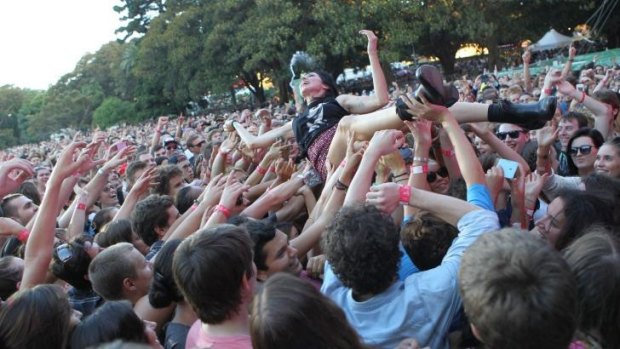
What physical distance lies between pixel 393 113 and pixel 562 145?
237cm

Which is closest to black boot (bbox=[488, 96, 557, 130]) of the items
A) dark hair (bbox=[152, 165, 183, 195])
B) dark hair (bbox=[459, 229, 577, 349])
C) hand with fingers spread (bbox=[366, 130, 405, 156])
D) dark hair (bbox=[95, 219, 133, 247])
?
hand with fingers spread (bbox=[366, 130, 405, 156])

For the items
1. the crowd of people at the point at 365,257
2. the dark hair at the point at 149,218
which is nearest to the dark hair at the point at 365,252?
the crowd of people at the point at 365,257

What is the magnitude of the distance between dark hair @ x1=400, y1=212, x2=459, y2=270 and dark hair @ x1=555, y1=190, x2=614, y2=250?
0.55 m

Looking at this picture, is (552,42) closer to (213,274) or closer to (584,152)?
(584,152)

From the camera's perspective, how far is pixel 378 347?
2.08 metres

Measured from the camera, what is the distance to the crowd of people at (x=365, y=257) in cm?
163

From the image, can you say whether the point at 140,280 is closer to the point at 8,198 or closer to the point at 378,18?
the point at 8,198

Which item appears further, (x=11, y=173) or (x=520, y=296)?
(x=11, y=173)

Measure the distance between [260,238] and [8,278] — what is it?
145cm

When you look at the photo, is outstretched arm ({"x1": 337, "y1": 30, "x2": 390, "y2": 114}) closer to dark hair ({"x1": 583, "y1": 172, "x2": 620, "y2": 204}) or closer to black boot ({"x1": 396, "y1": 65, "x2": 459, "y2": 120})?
black boot ({"x1": 396, "y1": 65, "x2": 459, "y2": 120})

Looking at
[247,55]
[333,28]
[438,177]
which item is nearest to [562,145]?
[438,177]

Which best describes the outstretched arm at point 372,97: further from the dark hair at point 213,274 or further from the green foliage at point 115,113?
the green foliage at point 115,113

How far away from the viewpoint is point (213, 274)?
2.13 meters

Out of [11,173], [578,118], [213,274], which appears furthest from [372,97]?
[213,274]
